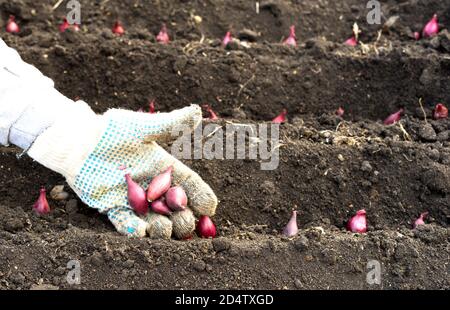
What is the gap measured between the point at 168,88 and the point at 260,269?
137 cm

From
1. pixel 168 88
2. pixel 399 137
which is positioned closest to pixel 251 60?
pixel 168 88

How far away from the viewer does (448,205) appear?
277 centimetres

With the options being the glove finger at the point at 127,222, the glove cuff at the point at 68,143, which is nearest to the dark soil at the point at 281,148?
the glove finger at the point at 127,222

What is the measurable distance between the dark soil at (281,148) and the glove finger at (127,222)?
1.8 inches

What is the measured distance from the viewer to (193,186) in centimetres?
252

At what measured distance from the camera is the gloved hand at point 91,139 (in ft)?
8.13

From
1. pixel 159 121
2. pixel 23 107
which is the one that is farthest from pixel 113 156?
pixel 23 107

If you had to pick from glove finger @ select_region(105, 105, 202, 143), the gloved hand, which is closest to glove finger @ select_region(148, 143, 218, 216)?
the gloved hand

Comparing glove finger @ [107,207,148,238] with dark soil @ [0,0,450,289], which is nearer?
dark soil @ [0,0,450,289]

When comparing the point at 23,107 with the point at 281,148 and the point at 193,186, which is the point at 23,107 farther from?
the point at 281,148

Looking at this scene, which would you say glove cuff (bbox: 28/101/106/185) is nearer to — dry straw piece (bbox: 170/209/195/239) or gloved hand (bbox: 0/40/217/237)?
gloved hand (bbox: 0/40/217/237)

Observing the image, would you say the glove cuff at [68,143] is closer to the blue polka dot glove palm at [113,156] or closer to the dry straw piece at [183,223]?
the blue polka dot glove palm at [113,156]

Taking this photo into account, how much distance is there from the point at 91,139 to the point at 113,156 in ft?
0.34

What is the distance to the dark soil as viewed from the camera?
2.31m
